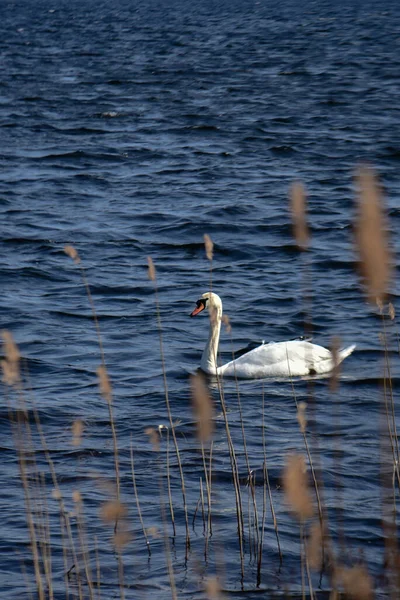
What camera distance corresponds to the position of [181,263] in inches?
573

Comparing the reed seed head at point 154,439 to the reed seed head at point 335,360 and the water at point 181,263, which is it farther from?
the reed seed head at point 335,360

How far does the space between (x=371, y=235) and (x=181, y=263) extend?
11.6 m

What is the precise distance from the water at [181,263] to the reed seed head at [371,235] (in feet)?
3.23

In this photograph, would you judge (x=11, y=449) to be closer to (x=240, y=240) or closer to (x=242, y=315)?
(x=242, y=315)

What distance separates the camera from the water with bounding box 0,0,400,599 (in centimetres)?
680

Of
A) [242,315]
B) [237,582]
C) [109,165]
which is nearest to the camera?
[237,582]

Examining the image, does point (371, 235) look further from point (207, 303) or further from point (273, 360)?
point (207, 303)

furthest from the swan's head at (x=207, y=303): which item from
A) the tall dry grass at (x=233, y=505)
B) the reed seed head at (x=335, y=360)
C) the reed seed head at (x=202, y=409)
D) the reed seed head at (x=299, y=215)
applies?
the reed seed head at (x=299, y=215)

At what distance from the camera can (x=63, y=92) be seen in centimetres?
2991

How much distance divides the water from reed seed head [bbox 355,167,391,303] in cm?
99

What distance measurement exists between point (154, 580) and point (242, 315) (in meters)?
6.49

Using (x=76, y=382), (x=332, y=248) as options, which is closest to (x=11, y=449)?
(x=76, y=382)

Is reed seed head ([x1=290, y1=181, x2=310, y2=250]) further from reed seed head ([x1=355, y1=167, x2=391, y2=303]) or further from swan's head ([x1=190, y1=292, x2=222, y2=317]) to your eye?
swan's head ([x1=190, y1=292, x2=222, y2=317])

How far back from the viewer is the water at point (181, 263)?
268 inches
